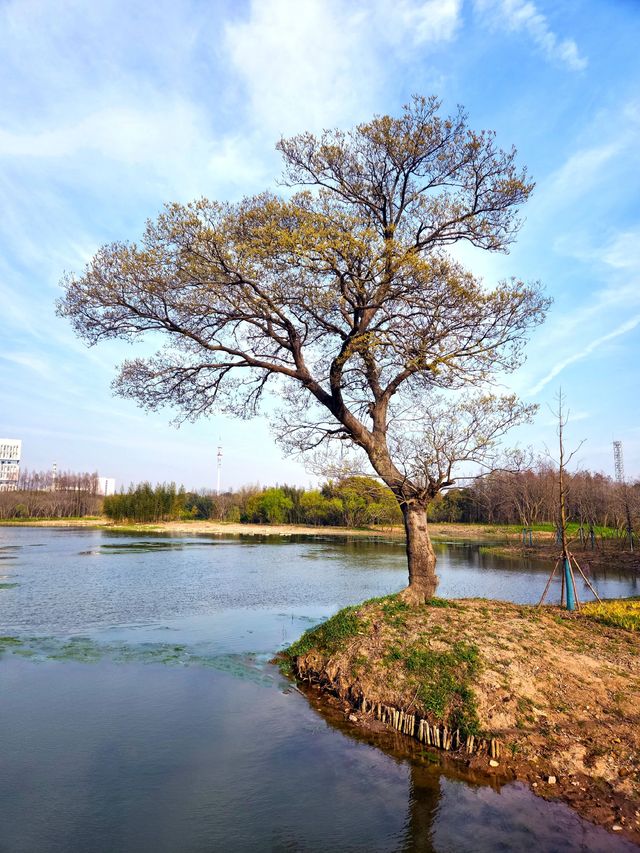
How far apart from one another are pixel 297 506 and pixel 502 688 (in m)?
84.9

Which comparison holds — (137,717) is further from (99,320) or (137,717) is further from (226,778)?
(99,320)

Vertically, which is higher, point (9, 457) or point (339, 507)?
point (9, 457)

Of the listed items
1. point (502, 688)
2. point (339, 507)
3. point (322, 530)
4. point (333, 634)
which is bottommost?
point (322, 530)

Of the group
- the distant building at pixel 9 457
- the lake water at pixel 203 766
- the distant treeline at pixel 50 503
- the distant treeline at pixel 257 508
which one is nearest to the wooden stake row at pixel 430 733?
the lake water at pixel 203 766

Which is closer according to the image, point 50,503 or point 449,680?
point 449,680

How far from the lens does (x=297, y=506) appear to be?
300 ft

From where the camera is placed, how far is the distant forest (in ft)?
153

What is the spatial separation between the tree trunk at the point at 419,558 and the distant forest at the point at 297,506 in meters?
29.4

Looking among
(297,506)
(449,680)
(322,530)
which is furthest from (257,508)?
(449,680)

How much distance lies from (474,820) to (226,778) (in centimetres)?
274

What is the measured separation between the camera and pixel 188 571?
85.3 ft

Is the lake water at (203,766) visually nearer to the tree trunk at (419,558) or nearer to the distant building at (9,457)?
the tree trunk at (419,558)

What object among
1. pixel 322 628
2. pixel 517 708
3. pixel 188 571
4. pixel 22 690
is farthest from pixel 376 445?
pixel 188 571

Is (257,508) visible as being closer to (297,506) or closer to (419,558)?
(297,506)
